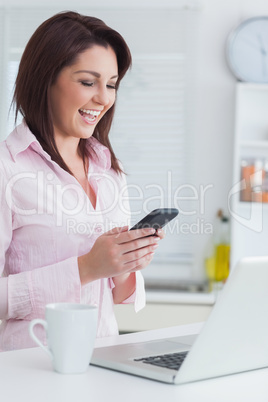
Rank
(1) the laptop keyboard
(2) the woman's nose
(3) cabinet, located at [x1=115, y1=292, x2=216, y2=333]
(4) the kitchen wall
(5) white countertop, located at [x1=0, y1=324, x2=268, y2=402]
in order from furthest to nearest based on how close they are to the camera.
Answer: (4) the kitchen wall
(3) cabinet, located at [x1=115, y1=292, x2=216, y2=333]
(2) the woman's nose
(1) the laptop keyboard
(5) white countertop, located at [x1=0, y1=324, x2=268, y2=402]

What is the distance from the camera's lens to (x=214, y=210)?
3457 millimetres

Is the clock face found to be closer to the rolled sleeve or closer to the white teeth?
the white teeth

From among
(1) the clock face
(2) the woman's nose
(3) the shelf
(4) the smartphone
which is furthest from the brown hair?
(1) the clock face

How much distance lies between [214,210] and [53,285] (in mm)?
2116

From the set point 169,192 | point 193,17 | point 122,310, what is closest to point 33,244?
point 122,310

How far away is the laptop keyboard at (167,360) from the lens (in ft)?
3.27

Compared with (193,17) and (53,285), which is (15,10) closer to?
(193,17)

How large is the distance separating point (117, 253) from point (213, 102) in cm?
226

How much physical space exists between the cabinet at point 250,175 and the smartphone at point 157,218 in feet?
6.83

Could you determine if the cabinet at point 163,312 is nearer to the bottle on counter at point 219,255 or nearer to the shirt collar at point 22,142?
the bottle on counter at point 219,255

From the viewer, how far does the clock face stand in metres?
3.40

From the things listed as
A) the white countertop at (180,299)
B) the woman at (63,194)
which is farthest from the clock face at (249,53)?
the woman at (63,194)

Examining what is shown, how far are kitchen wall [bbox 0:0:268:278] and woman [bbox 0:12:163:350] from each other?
173 cm

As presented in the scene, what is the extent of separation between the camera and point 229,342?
0.95m
